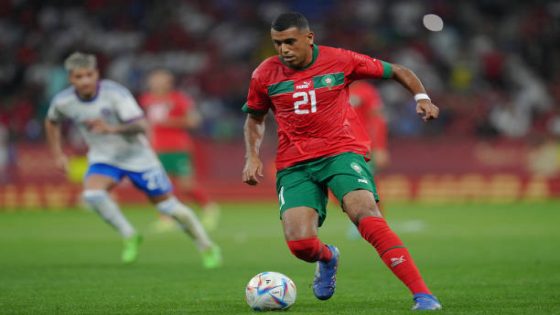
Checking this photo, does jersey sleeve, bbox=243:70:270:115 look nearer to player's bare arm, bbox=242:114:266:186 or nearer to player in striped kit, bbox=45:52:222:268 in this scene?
player's bare arm, bbox=242:114:266:186

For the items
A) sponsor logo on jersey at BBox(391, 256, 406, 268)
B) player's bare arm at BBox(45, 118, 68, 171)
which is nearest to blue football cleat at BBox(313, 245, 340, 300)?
sponsor logo on jersey at BBox(391, 256, 406, 268)

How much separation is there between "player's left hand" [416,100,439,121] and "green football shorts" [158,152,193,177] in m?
11.4

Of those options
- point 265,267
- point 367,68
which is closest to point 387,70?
point 367,68

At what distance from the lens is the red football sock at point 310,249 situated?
25.1 feet

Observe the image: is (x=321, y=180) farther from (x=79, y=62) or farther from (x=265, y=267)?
(x=79, y=62)

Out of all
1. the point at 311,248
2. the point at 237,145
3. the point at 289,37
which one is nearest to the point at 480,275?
the point at 311,248

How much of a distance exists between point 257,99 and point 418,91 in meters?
1.33

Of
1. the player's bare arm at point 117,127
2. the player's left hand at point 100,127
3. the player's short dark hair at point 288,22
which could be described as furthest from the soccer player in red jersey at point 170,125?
the player's short dark hair at point 288,22

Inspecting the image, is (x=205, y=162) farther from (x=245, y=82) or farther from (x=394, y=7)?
(x=394, y=7)

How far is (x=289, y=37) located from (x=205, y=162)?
1690cm

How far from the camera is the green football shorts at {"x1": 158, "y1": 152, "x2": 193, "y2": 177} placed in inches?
724

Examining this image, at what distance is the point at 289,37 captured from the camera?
25.1ft

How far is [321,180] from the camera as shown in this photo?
7.83 metres

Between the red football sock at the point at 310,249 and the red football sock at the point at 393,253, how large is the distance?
19.8 inches
